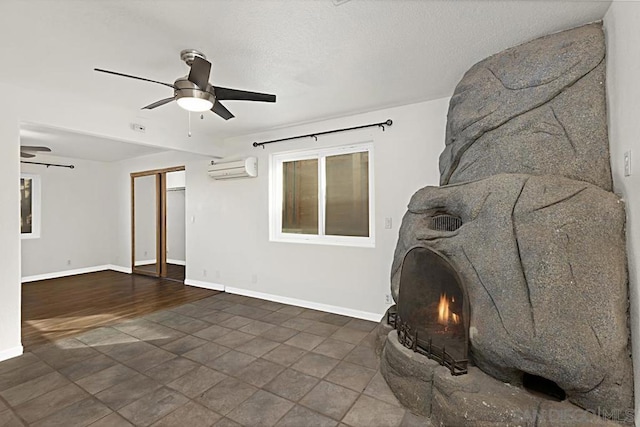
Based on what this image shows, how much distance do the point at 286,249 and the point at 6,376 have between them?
115 inches

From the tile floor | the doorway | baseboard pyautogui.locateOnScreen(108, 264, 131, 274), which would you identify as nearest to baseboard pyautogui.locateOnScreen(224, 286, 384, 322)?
the tile floor

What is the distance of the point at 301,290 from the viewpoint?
13.9ft

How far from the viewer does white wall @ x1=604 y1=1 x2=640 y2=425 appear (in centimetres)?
157

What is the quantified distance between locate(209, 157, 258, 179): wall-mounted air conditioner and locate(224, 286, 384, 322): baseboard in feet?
5.90

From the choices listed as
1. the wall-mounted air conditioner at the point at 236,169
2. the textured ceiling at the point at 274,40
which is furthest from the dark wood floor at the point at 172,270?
the textured ceiling at the point at 274,40

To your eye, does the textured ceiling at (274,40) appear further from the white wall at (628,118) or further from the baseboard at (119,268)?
the baseboard at (119,268)

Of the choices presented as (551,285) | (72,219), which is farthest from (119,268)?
(551,285)

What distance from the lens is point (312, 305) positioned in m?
4.14

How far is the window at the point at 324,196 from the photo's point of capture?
153 inches

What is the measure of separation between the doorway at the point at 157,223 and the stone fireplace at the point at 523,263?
498cm

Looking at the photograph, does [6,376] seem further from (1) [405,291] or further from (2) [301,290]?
(1) [405,291]

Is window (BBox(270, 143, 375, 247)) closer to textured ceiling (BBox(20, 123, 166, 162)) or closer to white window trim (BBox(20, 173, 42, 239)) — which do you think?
textured ceiling (BBox(20, 123, 166, 162))

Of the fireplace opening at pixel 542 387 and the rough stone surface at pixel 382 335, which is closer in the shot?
the fireplace opening at pixel 542 387

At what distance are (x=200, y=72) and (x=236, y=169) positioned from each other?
2649mm
